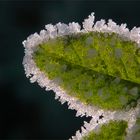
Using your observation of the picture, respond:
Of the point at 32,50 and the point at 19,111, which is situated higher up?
the point at 19,111

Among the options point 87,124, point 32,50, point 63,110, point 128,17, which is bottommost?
point 87,124

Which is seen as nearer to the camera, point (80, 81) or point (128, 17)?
point (80, 81)

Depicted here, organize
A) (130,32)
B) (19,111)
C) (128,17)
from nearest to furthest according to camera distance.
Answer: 1. (130,32)
2. (128,17)
3. (19,111)

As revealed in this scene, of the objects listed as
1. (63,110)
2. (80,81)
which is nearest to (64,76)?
(80,81)

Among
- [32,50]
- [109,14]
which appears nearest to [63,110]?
[109,14]

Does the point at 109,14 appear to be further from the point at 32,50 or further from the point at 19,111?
the point at 32,50

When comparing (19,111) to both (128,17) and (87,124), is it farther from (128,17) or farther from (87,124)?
(87,124)

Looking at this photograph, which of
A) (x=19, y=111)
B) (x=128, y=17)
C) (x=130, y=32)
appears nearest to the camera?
(x=130, y=32)
